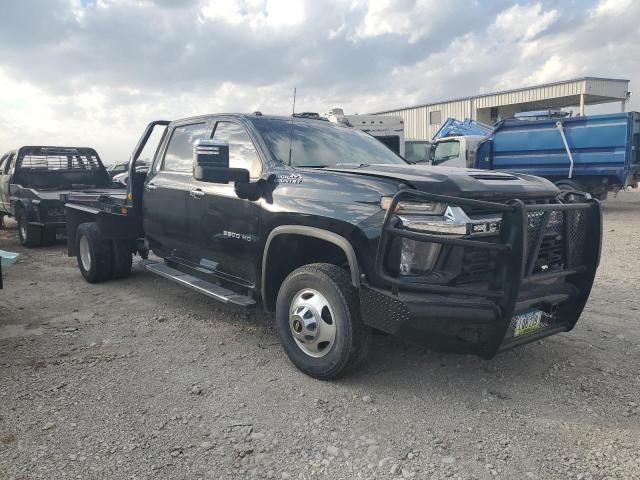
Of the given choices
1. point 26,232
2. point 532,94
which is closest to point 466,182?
point 26,232

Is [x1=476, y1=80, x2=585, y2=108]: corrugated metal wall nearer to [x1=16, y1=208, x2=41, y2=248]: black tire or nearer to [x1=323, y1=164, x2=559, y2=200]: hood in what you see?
[x1=16, y1=208, x2=41, y2=248]: black tire

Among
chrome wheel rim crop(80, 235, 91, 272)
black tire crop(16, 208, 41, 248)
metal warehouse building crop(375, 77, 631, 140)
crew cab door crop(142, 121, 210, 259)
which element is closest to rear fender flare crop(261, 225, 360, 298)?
crew cab door crop(142, 121, 210, 259)

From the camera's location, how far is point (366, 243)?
334 cm

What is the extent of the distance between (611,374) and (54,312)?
16.9 feet

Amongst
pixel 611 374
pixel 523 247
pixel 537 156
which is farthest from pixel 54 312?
pixel 537 156

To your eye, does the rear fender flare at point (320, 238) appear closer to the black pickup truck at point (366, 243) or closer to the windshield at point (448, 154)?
the black pickup truck at point (366, 243)

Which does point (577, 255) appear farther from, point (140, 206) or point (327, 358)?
point (140, 206)

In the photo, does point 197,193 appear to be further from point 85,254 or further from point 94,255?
point 85,254

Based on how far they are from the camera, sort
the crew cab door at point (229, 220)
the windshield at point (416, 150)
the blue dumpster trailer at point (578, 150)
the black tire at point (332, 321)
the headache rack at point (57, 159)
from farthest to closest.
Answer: the windshield at point (416, 150) → the blue dumpster trailer at point (578, 150) → the headache rack at point (57, 159) → the crew cab door at point (229, 220) → the black tire at point (332, 321)

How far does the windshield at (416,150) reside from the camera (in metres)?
17.2

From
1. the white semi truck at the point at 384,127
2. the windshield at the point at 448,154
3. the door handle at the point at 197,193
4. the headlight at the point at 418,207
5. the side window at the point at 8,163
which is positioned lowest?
the headlight at the point at 418,207

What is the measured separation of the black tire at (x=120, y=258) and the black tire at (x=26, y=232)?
369 centimetres

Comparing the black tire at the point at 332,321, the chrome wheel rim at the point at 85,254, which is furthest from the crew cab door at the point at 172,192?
the black tire at the point at 332,321

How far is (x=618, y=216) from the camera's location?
1304 centimetres
